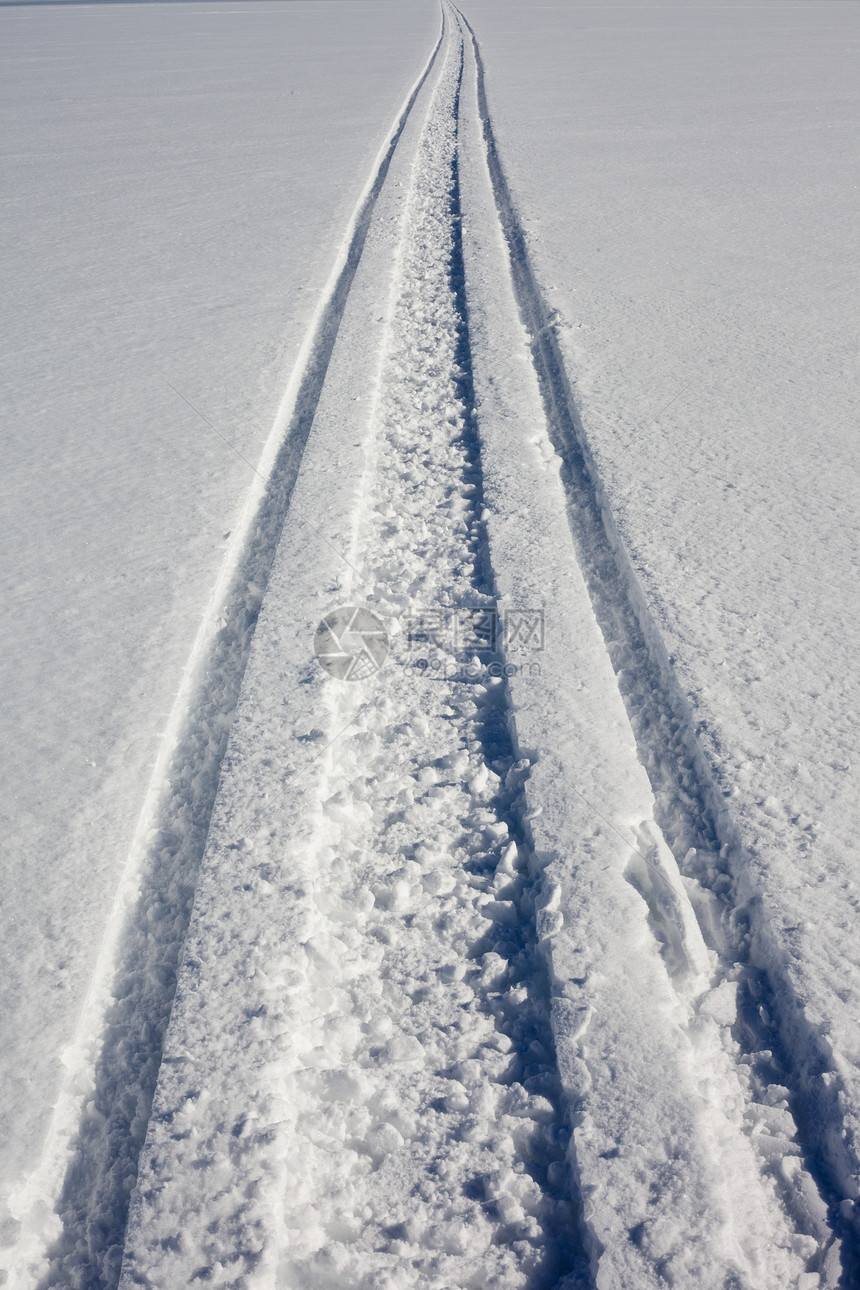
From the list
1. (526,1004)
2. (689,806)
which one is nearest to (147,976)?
(526,1004)

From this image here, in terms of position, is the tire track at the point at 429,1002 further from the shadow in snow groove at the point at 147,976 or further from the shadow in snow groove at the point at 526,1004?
the shadow in snow groove at the point at 147,976

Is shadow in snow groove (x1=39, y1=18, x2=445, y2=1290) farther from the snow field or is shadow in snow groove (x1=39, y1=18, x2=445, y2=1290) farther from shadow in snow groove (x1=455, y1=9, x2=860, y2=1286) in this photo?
shadow in snow groove (x1=455, y1=9, x2=860, y2=1286)

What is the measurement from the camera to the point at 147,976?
53.8 inches

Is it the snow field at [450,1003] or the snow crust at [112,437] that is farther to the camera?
the snow crust at [112,437]

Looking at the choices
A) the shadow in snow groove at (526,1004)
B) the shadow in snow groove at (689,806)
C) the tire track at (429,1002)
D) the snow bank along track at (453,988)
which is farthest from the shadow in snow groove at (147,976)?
the shadow in snow groove at (689,806)

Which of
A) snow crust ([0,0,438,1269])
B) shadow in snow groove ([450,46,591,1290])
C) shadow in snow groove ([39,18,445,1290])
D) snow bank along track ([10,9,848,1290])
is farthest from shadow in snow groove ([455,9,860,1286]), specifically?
snow crust ([0,0,438,1269])

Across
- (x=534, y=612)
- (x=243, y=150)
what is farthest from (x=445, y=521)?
(x=243, y=150)

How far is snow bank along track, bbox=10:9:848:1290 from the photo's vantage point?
3.54 ft

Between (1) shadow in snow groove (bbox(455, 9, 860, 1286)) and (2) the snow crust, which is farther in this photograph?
(2) the snow crust

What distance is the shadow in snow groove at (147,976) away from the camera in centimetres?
111

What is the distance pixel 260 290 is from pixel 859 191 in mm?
4066

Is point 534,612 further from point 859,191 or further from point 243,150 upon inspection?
point 243,150

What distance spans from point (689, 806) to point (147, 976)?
102 cm

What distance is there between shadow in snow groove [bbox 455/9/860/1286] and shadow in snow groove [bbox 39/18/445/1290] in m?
0.89
